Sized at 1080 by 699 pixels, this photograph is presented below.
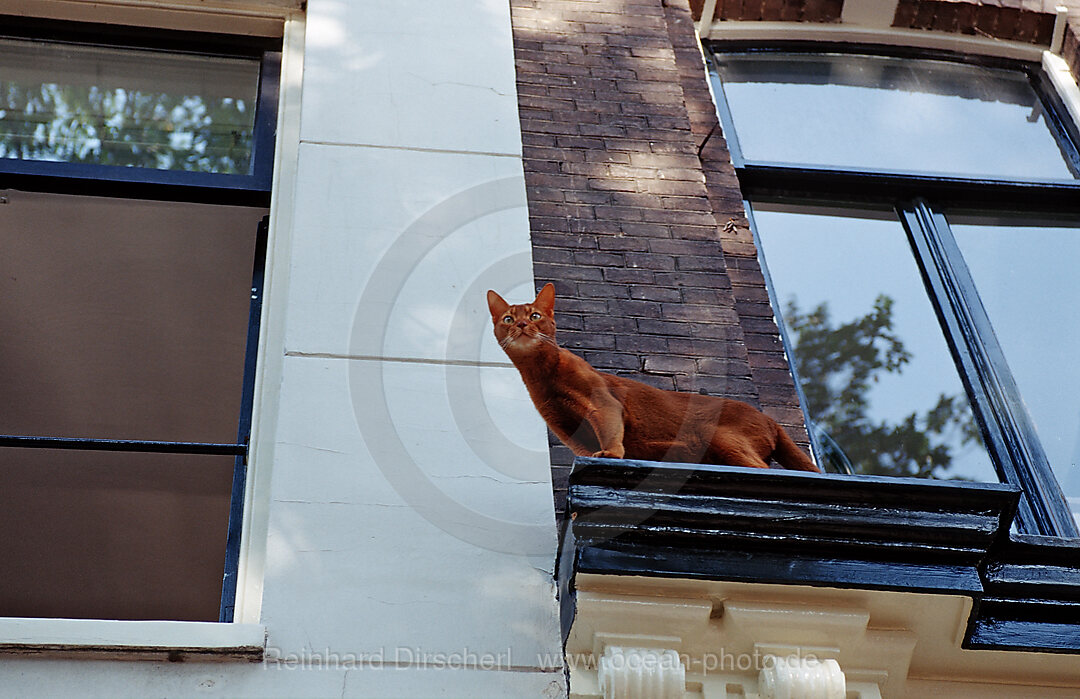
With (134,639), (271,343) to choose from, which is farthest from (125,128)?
(134,639)

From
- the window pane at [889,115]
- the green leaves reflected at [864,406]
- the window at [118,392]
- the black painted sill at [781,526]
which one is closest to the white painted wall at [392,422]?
the black painted sill at [781,526]

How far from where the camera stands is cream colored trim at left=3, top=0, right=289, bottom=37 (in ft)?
17.9

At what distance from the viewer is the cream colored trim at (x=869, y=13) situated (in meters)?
6.60

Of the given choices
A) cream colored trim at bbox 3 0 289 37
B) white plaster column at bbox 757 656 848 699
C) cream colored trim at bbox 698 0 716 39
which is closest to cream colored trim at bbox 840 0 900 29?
cream colored trim at bbox 698 0 716 39

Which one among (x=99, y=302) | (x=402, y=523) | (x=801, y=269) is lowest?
(x=402, y=523)

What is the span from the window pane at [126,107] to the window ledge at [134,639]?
237cm

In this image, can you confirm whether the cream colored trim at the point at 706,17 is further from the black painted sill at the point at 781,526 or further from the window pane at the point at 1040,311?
the black painted sill at the point at 781,526

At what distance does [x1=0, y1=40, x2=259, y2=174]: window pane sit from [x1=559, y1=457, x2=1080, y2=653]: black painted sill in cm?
272

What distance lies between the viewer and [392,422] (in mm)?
3854

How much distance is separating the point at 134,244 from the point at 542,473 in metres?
4.27

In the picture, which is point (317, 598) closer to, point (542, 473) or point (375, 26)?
point (542, 473)

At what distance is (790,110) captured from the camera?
20.4 ft

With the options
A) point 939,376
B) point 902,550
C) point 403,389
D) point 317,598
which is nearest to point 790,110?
point 939,376

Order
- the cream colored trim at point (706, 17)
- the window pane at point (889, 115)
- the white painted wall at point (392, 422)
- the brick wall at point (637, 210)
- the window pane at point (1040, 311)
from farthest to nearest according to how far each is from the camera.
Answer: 1. the cream colored trim at point (706, 17)
2. the window pane at point (889, 115)
3. the window pane at point (1040, 311)
4. the brick wall at point (637, 210)
5. the white painted wall at point (392, 422)
